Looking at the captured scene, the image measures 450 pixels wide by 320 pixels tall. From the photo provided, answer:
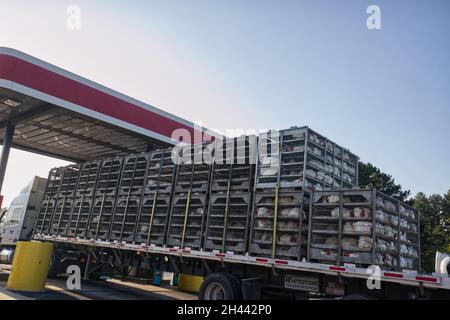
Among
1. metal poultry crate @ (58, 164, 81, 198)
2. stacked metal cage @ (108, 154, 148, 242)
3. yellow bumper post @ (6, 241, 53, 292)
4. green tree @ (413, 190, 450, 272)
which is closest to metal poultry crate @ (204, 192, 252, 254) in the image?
stacked metal cage @ (108, 154, 148, 242)

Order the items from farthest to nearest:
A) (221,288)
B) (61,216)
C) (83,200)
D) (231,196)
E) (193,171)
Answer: (61,216)
(83,200)
(193,171)
(231,196)
(221,288)

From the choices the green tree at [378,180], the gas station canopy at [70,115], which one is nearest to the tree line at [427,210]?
the green tree at [378,180]

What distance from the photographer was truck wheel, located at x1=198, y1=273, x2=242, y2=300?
780 cm

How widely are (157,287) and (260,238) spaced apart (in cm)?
910

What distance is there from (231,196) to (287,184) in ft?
4.73

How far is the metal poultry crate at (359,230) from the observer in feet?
21.2

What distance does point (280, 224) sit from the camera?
297 inches

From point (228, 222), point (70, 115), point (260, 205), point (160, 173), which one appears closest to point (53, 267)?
point (70, 115)

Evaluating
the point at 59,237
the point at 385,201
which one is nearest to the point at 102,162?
the point at 59,237

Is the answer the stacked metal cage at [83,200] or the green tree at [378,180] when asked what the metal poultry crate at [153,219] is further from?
the green tree at [378,180]

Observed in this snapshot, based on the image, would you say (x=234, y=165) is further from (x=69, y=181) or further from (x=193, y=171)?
(x=69, y=181)

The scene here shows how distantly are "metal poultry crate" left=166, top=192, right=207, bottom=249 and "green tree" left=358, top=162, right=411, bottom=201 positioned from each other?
27715 millimetres

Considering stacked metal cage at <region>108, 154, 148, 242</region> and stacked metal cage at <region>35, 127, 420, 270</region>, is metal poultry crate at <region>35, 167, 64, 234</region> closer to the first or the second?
stacked metal cage at <region>35, 127, 420, 270</region>
